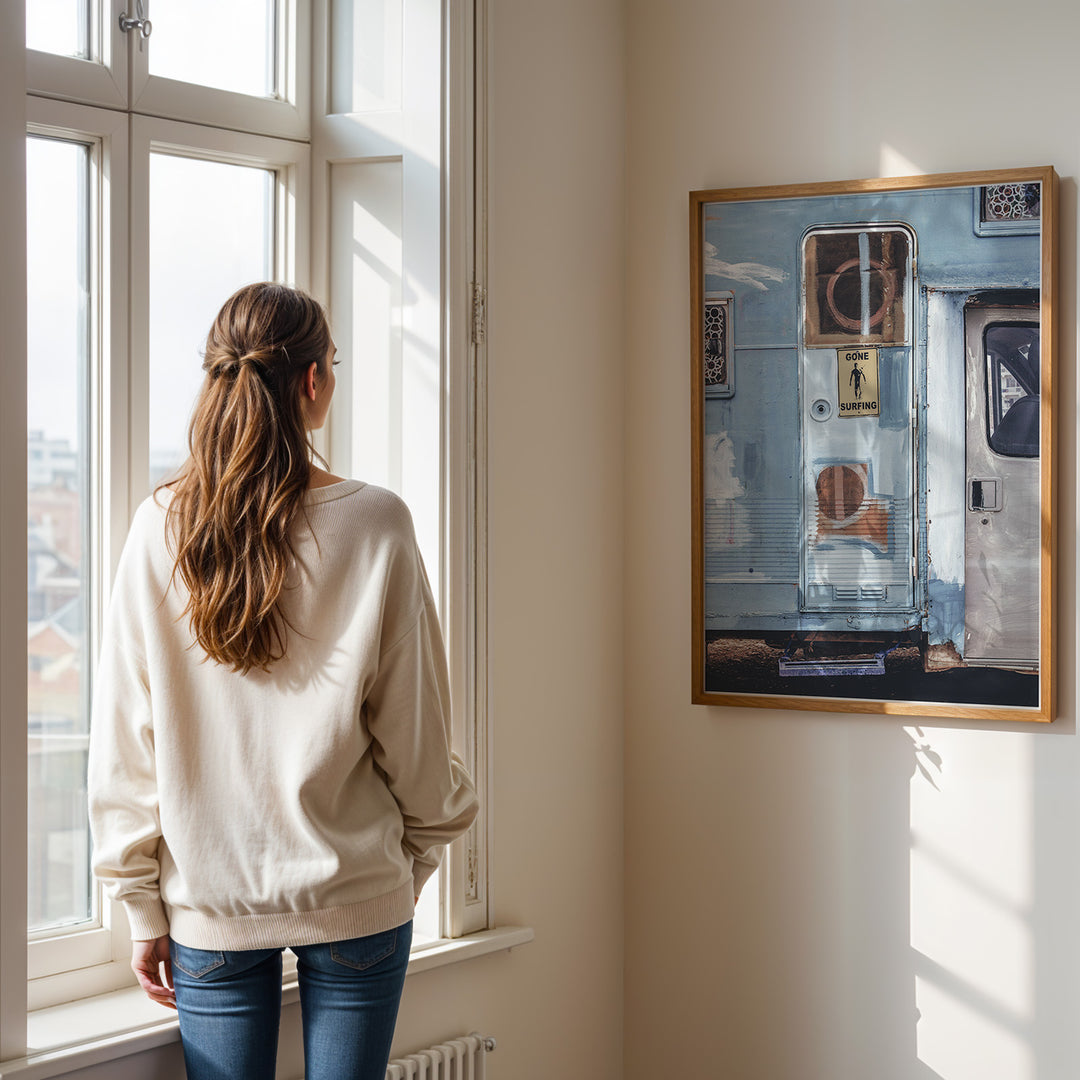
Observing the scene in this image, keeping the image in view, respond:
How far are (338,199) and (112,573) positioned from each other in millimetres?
808

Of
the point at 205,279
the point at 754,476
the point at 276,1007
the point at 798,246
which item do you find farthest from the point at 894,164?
the point at 276,1007

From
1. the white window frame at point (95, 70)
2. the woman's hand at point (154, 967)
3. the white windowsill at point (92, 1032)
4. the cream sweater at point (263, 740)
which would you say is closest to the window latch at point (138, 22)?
the white window frame at point (95, 70)

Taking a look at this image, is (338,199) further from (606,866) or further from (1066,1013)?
(1066,1013)

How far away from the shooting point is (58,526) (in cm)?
184

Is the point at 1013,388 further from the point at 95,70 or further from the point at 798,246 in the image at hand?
the point at 95,70

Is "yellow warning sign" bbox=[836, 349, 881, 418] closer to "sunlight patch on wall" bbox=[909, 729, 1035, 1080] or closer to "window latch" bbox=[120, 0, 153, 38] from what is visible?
"sunlight patch on wall" bbox=[909, 729, 1035, 1080]

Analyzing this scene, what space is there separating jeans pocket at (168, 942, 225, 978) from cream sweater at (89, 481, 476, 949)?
0.06 ft

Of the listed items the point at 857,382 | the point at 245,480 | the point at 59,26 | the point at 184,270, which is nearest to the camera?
the point at 245,480

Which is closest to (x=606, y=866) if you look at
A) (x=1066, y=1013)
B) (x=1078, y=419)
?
(x=1066, y=1013)

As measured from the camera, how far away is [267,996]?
5.16 feet

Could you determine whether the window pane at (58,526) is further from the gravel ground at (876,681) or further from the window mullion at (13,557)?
the gravel ground at (876,681)

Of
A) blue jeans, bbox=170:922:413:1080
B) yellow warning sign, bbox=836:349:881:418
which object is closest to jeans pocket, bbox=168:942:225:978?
blue jeans, bbox=170:922:413:1080

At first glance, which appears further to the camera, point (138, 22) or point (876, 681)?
point (876, 681)

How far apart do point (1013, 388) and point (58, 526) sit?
1722 mm
